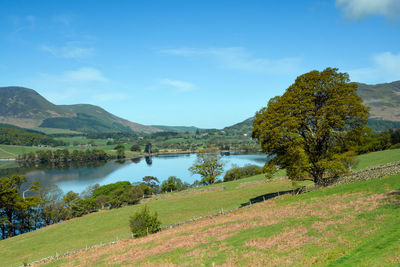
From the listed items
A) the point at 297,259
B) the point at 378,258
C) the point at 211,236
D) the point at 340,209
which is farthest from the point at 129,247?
the point at 378,258

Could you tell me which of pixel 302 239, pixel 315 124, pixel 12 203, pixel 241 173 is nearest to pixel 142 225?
pixel 302 239

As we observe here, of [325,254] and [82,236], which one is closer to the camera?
[325,254]

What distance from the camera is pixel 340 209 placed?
25.1 metres

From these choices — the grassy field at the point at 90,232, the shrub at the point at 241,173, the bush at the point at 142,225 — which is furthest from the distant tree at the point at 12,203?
the shrub at the point at 241,173

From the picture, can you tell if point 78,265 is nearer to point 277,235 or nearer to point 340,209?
point 277,235

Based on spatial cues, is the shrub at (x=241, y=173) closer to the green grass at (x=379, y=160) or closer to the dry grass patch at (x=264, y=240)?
the green grass at (x=379, y=160)

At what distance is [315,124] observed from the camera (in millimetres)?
36750

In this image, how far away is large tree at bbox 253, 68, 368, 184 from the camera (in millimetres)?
34969

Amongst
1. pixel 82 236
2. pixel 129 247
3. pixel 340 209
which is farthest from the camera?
pixel 82 236

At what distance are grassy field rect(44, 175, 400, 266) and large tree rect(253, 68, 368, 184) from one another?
5.12 meters

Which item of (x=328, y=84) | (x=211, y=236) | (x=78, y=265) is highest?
(x=328, y=84)

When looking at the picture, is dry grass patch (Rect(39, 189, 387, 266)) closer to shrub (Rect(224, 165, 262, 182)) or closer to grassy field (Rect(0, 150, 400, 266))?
grassy field (Rect(0, 150, 400, 266))

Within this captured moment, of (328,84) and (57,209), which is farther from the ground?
(328,84)

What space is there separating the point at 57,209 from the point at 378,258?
79238mm
